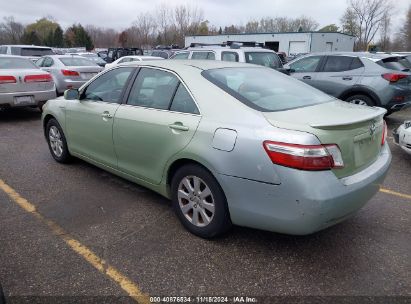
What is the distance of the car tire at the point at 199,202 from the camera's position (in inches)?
120

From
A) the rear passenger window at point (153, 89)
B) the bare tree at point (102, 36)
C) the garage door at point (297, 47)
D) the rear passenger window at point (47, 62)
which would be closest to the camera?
the rear passenger window at point (153, 89)

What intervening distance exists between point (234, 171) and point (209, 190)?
1.23ft

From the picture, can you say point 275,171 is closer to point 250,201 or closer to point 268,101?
point 250,201

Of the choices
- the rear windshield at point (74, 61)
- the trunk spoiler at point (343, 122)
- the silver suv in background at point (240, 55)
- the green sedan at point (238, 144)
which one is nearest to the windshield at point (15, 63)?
the rear windshield at point (74, 61)

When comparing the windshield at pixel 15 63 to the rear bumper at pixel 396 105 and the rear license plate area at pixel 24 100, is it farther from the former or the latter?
the rear bumper at pixel 396 105

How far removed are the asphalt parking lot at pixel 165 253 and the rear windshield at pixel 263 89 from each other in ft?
4.01

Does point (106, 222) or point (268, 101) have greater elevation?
point (268, 101)

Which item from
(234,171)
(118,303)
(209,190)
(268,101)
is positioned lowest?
(118,303)

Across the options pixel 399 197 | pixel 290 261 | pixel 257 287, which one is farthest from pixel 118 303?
pixel 399 197

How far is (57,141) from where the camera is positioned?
532 cm

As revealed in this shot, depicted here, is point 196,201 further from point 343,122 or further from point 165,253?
point 343,122

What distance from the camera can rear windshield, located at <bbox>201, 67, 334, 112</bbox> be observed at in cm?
315

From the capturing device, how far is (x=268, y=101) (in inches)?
126

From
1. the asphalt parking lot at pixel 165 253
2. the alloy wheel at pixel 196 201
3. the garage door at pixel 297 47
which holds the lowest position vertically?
the asphalt parking lot at pixel 165 253
